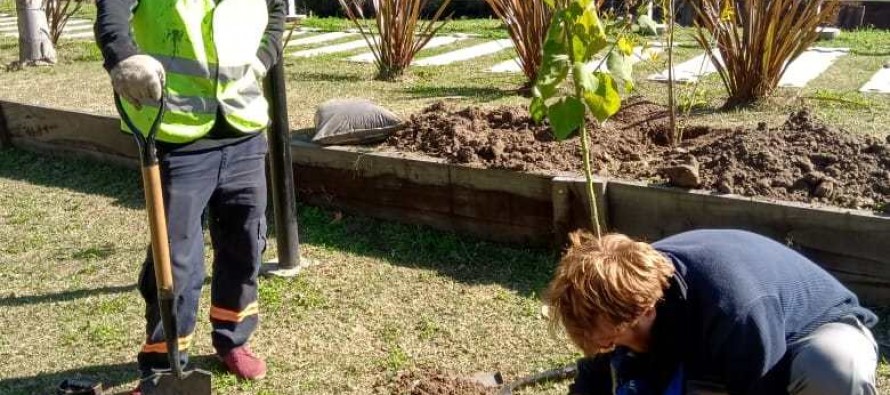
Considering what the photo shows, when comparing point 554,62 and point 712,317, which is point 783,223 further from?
point 712,317

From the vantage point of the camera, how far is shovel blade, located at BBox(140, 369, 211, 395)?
3410 millimetres

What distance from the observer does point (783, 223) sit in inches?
163

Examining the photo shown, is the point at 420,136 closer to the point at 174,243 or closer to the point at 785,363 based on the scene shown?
the point at 174,243

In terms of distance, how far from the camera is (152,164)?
312cm

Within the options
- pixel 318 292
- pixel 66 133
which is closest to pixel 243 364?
pixel 318 292

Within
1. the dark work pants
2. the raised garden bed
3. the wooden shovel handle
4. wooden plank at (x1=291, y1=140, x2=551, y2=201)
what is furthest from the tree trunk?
the wooden shovel handle

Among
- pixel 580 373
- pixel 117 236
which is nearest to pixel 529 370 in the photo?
pixel 580 373

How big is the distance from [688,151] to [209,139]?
245 cm

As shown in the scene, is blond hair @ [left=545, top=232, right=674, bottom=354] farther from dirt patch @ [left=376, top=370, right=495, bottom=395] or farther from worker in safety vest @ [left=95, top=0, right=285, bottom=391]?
worker in safety vest @ [left=95, top=0, right=285, bottom=391]

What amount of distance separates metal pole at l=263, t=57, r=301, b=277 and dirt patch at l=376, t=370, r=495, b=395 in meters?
1.26

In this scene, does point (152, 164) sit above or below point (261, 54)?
below

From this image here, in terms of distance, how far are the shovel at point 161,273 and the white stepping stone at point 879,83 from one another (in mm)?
5214

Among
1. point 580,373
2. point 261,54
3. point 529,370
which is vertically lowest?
point 529,370

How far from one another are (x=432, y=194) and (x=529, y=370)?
1.61 m
